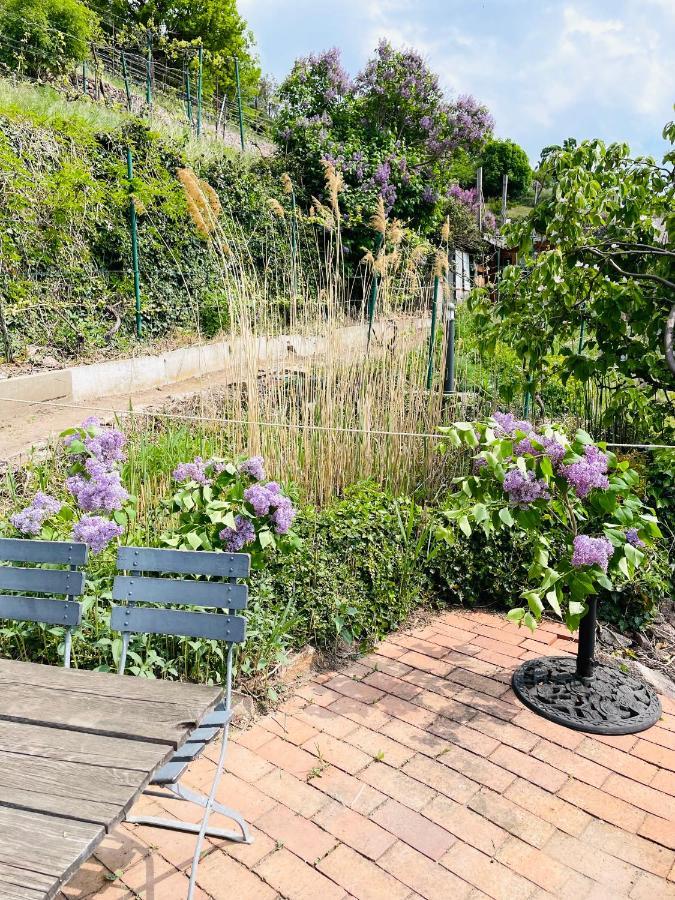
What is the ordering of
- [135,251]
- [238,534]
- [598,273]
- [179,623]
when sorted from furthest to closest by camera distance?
[135,251] → [598,273] → [238,534] → [179,623]

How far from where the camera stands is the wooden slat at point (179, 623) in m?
1.94

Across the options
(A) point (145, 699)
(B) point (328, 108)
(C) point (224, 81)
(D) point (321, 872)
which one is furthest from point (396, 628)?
(C) point (224, 81)

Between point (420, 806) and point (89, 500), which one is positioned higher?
point (89, 500)

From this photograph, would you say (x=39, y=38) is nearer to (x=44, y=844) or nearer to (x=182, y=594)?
(x=182, y=594)

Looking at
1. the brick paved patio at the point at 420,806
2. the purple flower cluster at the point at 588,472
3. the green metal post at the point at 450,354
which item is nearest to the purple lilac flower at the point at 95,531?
the brick paved patio at the point at 420,806

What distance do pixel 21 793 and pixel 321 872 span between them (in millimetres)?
940

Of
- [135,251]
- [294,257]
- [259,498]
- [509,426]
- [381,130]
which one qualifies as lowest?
[259,498]

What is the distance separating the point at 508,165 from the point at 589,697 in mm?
35316

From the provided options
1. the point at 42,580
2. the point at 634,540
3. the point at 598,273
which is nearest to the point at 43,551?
the point at 42,580

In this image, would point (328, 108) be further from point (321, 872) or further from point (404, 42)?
point (321, 872)

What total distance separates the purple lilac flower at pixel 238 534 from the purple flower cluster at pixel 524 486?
94 cm

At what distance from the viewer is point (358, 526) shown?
329 centimetres

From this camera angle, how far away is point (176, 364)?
23.3 ft

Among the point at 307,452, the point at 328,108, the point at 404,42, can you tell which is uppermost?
the point at 404,42
